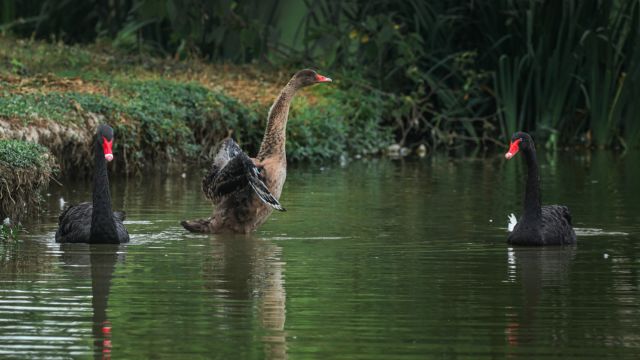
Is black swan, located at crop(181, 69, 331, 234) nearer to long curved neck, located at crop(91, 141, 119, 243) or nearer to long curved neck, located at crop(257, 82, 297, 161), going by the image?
long curved neck, located at crop(257, 82, 297, 161)

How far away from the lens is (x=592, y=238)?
12.4 m

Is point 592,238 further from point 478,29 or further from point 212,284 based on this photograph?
point 478,29

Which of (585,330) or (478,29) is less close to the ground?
(478,29)

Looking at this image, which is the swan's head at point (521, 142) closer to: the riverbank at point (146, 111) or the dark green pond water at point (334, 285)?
the dark green pond water at point (334, 285)

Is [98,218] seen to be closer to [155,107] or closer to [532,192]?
[532,192]

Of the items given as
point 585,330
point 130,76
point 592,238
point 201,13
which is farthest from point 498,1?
point 585,330

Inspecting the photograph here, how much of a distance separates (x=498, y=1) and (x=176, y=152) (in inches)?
293

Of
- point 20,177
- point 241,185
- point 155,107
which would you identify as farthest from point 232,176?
point 155,107

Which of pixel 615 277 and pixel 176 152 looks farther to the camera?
pixel 176 152

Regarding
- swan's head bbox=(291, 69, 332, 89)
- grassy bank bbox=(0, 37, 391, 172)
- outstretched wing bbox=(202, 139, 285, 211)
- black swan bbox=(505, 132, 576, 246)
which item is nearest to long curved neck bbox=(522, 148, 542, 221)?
black swan bbox=(505, 132, 576, 246)

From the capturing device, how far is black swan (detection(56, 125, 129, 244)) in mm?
11656

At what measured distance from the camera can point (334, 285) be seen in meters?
9.69

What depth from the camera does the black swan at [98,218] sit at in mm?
11656

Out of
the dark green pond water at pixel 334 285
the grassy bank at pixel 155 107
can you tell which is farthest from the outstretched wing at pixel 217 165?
the grassy bank at pixel 155 107
